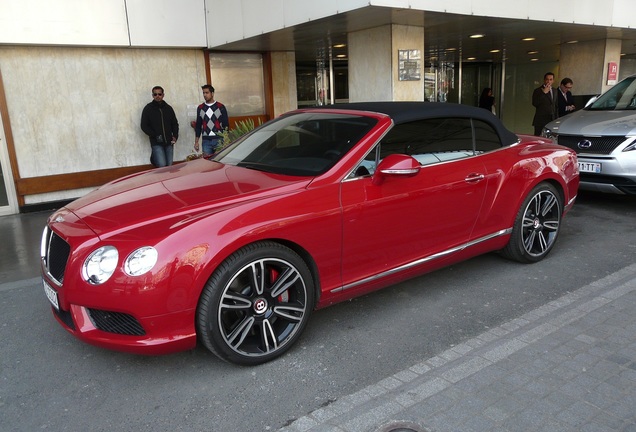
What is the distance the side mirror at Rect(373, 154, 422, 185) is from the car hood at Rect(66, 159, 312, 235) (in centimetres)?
51

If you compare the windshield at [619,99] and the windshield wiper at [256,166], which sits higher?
the windshield at [619,99]

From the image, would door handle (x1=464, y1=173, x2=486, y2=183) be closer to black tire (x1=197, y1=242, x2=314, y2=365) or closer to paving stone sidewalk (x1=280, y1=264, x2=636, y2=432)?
paving stone sidewalk (x1=280, y1=264, x2=636, y2=432)

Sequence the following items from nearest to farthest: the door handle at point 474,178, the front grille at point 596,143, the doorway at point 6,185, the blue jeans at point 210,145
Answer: the door handle at point 474,178
the front grille at point 596,143
the doorway at point 6,185
the blue jeans at point 210,145

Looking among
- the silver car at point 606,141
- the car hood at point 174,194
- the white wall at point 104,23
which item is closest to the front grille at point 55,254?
the car hood at point 174,194

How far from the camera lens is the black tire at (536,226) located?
15.6 ft

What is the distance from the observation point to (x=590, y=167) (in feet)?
22.3

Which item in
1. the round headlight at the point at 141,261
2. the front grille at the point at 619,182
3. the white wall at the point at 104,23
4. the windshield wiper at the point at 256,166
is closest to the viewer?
the round headlight at the point at 141,261

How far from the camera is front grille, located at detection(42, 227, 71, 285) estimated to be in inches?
120

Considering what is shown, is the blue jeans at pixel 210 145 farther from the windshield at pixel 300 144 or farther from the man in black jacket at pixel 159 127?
the windshield at pixel 300 144

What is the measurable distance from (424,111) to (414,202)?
0.85 metres

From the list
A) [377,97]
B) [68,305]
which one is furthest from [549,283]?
[377,97]

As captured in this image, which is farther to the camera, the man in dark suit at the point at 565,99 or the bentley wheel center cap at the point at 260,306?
the man in dark suit at the point at 565,99

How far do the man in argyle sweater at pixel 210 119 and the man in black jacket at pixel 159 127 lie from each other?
477mm

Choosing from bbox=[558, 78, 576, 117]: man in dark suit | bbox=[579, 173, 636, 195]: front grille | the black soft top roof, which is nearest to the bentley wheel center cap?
the black soft top roof
